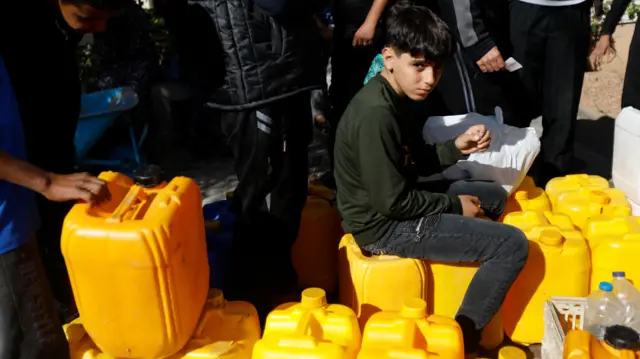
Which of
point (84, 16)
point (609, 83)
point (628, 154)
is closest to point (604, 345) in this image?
point (628, 154)

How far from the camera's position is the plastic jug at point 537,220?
283 cm

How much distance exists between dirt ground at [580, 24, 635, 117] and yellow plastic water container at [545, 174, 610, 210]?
3.06m

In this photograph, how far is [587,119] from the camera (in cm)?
595

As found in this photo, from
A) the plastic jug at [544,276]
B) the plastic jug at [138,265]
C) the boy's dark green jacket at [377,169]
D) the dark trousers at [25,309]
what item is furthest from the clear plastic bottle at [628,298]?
the dark trousers at [25,309]

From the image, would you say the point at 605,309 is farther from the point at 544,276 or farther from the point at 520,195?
the point at 520,195

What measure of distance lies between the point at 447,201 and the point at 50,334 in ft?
4.96

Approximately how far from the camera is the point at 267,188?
8.75ft

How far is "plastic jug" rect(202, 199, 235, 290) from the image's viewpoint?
9.42ft

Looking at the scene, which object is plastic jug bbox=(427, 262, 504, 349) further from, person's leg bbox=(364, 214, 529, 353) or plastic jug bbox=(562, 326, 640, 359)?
plastic jug bbox=(562, 326, 640, 359)

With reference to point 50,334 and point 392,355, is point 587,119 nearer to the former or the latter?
point 392,355

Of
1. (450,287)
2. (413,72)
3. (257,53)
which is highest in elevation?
(257,53)

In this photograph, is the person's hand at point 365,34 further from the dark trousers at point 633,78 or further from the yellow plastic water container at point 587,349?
the yellow plastic water container at point 587,349

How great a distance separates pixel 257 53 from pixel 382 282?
3.31 feet

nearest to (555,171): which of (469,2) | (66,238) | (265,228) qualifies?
(469,2)
